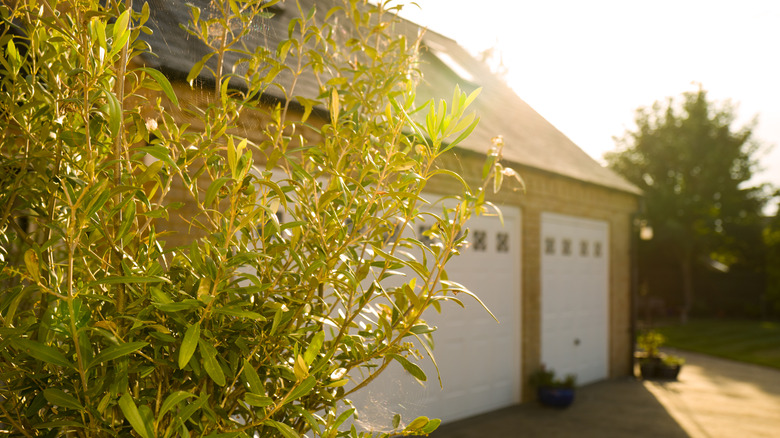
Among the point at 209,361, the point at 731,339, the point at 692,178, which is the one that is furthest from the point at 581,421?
the point at 692,178

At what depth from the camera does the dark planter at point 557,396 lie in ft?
23.5

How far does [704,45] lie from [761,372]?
388 inches

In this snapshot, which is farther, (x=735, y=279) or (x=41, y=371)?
(x=735, y=279)

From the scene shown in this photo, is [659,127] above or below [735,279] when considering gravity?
above

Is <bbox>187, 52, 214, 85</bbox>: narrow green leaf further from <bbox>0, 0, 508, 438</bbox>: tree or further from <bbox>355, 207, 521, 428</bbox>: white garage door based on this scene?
<bbox>355, 207, 521, 428</bbox>: white garage door

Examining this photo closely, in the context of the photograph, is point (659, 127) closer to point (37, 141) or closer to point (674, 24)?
point (674, 24)

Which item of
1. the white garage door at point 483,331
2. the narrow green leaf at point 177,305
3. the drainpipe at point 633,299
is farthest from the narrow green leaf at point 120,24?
the drainpipe at point 633,299

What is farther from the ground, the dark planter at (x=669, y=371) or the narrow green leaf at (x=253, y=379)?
the narrow green leaf at (x=253, y=379)

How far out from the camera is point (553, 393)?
7176 millimetres

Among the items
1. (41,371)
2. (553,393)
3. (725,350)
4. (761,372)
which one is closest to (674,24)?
(41,371)

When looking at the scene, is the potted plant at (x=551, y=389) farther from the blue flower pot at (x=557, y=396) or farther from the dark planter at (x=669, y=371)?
the dark planter at (x=669, y=371)

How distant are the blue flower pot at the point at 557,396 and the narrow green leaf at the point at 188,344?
22.0 ft

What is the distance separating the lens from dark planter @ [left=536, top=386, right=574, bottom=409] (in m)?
7.17

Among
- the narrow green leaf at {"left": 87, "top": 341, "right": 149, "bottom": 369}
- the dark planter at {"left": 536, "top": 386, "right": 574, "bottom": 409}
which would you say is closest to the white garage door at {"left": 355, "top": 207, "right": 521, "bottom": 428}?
the dark planter at {"left": 536, "top": 386, "right": 574, "bottom": 409}
